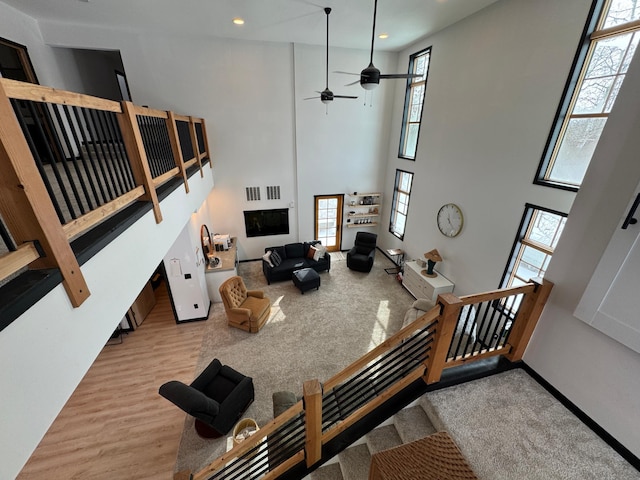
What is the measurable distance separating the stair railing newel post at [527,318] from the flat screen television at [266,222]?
18.9 feet

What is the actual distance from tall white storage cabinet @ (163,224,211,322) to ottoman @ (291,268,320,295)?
199 cm

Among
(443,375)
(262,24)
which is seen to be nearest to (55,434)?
(443,375)

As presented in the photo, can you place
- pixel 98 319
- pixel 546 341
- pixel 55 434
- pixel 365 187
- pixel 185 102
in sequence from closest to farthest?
1. pixel 98 319
2. pixel 546 341
3. pixel 55 434
4. pixel 185 102
5. pixel 365 187

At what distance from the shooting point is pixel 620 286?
182 cm

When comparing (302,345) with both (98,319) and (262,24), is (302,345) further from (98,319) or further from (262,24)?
(262,24)

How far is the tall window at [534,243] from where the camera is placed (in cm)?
340

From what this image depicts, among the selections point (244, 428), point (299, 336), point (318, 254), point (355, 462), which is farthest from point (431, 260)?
point (244, 428)

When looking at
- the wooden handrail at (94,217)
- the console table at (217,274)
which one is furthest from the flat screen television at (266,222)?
the wooden handrail at (94,217)

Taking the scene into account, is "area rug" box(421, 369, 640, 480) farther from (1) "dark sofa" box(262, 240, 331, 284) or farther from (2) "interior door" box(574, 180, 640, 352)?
(1) "dark sofa" box(262, 240, 331, 284)

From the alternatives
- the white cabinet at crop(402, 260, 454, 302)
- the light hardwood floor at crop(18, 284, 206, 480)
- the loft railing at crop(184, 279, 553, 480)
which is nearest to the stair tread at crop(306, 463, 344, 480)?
the loft railing at crop(184, 279, 553, 480)

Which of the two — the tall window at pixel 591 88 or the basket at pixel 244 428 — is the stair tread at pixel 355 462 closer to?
the basket at pixel 244 428

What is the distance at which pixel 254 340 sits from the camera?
15.7 feet

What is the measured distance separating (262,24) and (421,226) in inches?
205

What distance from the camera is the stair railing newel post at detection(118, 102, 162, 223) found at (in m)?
1.93
